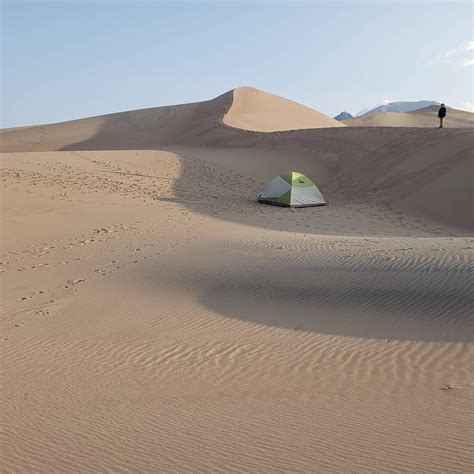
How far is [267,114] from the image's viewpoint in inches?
1588

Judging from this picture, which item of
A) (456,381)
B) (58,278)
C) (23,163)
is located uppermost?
(23,163)

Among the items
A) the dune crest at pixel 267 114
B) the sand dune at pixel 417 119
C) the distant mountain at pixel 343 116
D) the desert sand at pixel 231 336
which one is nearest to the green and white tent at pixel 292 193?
the desert sand at pixel 231 336

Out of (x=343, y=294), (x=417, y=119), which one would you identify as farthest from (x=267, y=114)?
(x=343, y=294)

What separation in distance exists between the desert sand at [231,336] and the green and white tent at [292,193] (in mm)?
595

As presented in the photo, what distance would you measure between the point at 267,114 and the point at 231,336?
117 ft

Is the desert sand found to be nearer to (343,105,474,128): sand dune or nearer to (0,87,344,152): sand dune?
(0,87,344,152): sand dune

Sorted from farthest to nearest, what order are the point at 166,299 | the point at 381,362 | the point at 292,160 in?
the point at 292,160
the point at 166,299
the point at 381,362

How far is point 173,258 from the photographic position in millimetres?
10031

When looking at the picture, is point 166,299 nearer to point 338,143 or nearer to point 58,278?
point 58,278

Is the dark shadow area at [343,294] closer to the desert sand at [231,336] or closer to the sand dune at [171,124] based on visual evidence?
the desert sand at [231,336]

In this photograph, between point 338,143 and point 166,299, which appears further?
point 338,143

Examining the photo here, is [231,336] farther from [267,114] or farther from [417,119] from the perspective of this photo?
[417,119]

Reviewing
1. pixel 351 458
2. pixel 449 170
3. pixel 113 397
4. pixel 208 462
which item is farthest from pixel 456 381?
pixel 449 170

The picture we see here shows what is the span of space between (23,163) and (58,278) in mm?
14864
